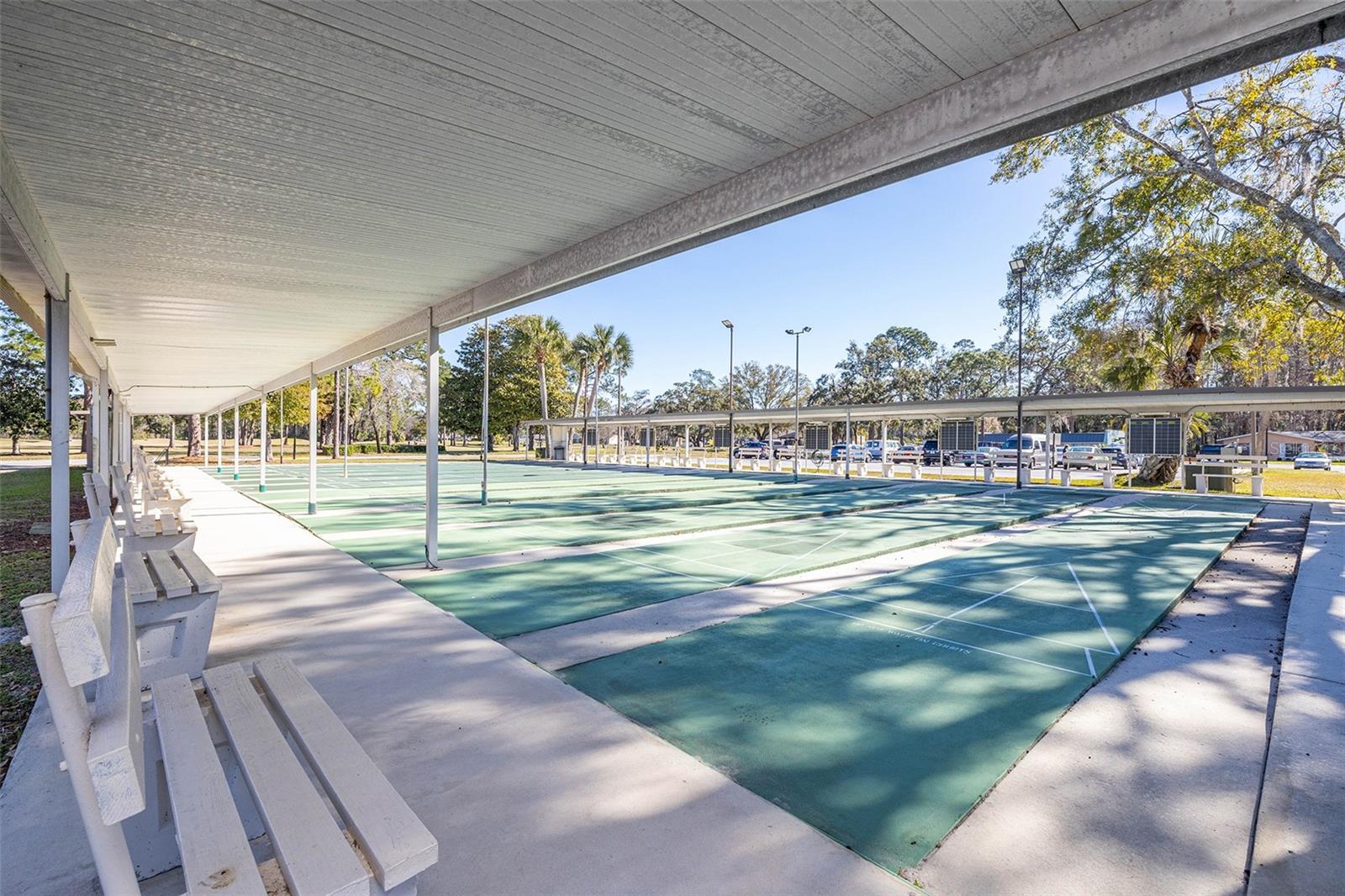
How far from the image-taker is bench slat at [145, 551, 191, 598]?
4.11 meters

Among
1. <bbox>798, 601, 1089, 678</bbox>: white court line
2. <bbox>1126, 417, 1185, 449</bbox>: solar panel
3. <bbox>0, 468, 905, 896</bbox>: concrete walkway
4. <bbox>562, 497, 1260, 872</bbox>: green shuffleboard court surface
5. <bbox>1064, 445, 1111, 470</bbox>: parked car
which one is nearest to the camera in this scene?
<bbox>0, 468, 905, 896</bbox>: concrete walkway

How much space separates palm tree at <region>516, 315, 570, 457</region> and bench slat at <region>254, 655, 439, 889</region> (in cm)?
4788

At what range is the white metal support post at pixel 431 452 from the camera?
7996 millimetres

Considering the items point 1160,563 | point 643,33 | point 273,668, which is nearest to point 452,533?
point 273,668

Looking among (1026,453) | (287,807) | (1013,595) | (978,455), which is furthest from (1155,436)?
(287,807)

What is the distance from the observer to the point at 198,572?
4645 millimetres

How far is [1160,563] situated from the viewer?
29.2ft

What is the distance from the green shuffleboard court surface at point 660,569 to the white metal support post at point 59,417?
303 centimetres

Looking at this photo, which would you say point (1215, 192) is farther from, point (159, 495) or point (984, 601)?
point (159, 495)

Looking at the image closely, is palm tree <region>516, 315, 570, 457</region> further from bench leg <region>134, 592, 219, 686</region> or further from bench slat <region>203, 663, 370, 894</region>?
bench slat <region>203, 663, 370, 894</region>

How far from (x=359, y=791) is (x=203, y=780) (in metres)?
0.52

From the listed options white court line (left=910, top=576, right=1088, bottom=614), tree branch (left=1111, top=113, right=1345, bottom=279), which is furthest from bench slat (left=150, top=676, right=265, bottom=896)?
tree branch (left=1111, top=113, right=1345, bottom=279)

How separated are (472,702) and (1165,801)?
3944 millimetres

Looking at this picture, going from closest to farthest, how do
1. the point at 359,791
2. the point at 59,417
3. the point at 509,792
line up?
the point at 359,791 < the point at 509,792 < the point at 59,417
